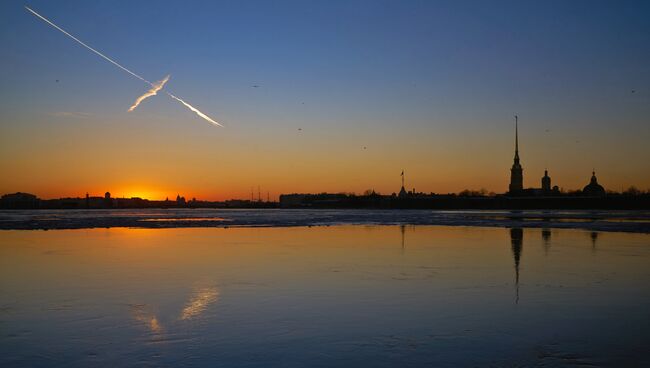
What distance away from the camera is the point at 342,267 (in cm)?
1716

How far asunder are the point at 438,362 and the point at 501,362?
787mm

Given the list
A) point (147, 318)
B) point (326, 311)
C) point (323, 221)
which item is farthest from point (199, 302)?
point (323, 221)

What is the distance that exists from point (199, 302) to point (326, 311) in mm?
2622

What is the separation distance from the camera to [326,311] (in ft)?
34.4

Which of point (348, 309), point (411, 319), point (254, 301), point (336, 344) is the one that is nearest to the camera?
point (336, 344)

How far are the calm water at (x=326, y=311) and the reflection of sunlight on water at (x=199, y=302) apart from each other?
2 centimetres

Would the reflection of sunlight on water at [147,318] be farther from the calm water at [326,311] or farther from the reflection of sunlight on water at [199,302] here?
the reflection of sunlight on water at [199,302]

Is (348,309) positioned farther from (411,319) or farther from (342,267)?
(342,267)

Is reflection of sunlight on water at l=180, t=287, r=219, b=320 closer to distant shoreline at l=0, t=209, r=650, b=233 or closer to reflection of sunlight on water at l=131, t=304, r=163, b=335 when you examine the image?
reflection of sunlight on water at l=131, t=304, r=163, b=335

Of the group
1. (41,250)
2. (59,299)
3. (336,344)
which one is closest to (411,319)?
(336,344)

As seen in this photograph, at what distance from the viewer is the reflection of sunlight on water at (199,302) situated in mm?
10107

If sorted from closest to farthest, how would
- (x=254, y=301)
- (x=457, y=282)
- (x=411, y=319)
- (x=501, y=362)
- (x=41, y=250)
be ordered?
(x=501, y=362) → (x=411, y=319) → (x=254, y=301) → (x=457, y=282) → (x=41, y=250)

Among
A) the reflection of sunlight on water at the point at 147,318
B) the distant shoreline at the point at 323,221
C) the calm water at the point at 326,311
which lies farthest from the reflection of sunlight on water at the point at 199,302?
the distant shoreline at the point at 323,221

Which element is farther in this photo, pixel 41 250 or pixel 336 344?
pixel 41 250
